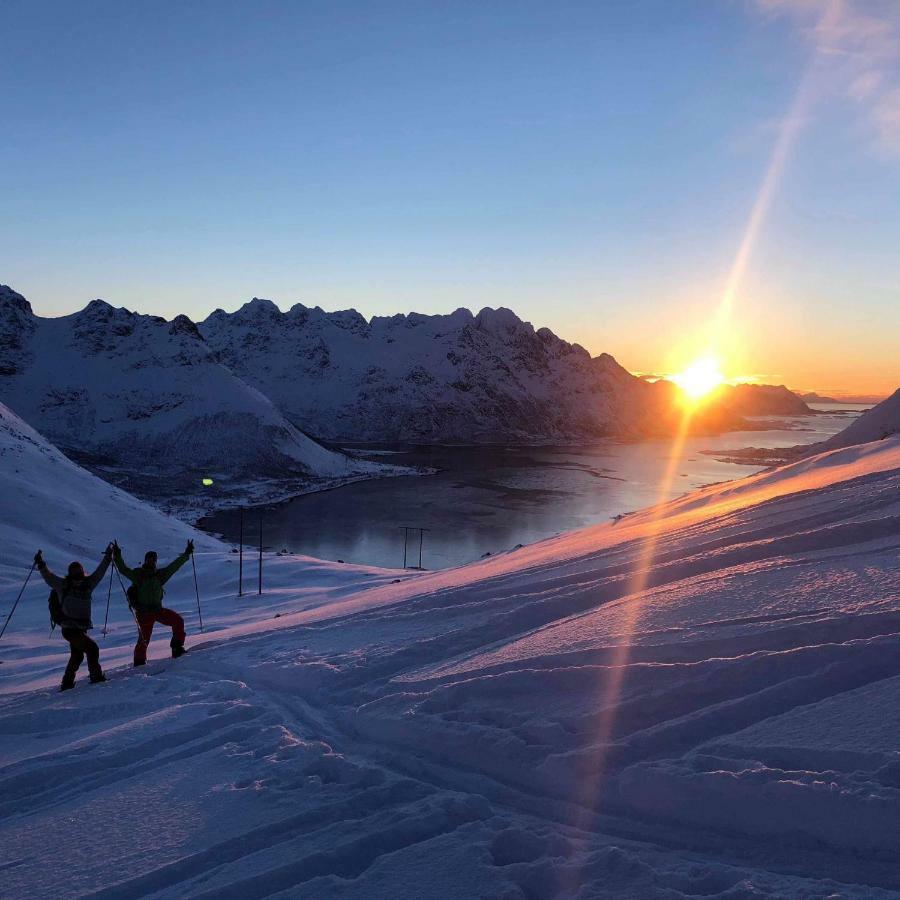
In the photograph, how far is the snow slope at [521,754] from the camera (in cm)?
353

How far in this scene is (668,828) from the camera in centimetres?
375

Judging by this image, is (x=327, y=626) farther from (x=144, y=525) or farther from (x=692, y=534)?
(x=144, y=525)

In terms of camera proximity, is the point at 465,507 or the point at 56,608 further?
the point at 465,507

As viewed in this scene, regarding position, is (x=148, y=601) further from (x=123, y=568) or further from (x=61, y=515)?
(x=61, y=515)

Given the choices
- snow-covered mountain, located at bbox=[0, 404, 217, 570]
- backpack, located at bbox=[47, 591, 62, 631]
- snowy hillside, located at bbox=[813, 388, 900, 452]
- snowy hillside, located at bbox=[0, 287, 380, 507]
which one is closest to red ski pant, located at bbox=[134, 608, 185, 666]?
backpack, located at bbox=[47, 591, 62, 631]

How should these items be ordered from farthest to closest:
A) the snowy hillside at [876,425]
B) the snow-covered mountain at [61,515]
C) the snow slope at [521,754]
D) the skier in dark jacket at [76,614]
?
the snow-covered mountain at [61,515]
the snowy hillside at [876,425]
the skier in dark jacket at [76,614]
the snow slope at [521,754]

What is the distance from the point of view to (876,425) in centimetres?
2403

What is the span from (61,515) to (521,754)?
1311 inches

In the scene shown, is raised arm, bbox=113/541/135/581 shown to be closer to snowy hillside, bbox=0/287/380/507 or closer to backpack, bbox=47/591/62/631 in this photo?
backpack, bbox=47/591/62/631

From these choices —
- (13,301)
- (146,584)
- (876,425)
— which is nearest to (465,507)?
(876,425)

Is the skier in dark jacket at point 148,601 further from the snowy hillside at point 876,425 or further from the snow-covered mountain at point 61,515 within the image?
the snowy hillside at point 876,425

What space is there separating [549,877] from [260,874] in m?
1.57

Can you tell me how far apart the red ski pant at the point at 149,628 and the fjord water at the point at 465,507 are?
3936 cm

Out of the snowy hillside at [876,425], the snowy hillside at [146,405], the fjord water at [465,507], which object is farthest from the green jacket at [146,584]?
the snowy hillside at [146,405]
